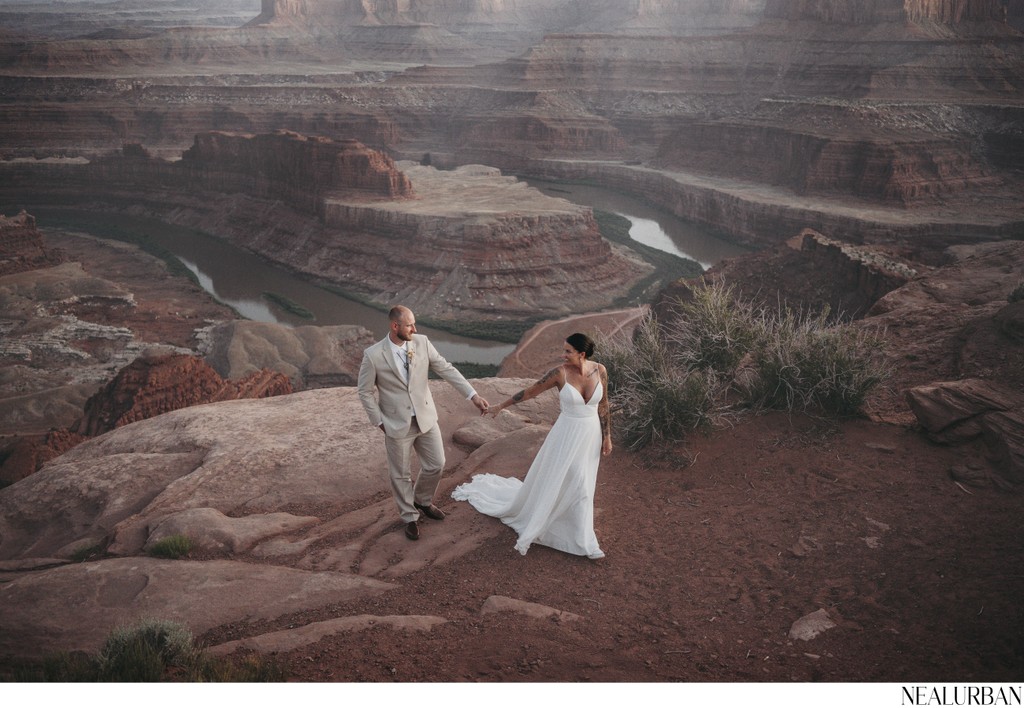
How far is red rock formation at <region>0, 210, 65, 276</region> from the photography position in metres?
36.0

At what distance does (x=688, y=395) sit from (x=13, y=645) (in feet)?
22.6

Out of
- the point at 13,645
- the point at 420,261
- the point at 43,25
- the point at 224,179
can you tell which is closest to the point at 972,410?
the point at 13,645

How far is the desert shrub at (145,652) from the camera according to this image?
5.03 meters

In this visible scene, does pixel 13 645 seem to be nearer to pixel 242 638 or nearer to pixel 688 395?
pixel 242 638

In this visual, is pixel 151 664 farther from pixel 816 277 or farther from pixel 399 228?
pixel 399 228

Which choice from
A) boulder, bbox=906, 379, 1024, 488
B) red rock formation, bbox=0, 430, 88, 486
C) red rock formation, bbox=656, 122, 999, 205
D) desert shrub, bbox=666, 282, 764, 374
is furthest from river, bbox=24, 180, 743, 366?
boulder, bbox=906, 379, 1024, 488

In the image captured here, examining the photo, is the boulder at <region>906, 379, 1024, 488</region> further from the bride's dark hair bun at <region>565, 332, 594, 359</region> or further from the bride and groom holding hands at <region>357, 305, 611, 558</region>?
the bride's dark hair bun at <region>565, 332, 594, 359</region>

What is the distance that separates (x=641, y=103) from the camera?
263 feet

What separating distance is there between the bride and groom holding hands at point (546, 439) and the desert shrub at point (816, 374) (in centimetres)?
320

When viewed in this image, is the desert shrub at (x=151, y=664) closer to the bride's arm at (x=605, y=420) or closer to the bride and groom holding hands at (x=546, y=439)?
the bride and groom holding hands at (x=546, y=439)

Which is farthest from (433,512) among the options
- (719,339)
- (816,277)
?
(816,277)

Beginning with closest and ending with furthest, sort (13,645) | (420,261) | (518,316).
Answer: (13,645)
(518,316)
(420,261)

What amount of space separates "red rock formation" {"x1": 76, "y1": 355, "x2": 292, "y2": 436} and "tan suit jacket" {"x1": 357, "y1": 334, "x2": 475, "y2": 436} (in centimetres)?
1139

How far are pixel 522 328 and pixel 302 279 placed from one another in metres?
12.5
